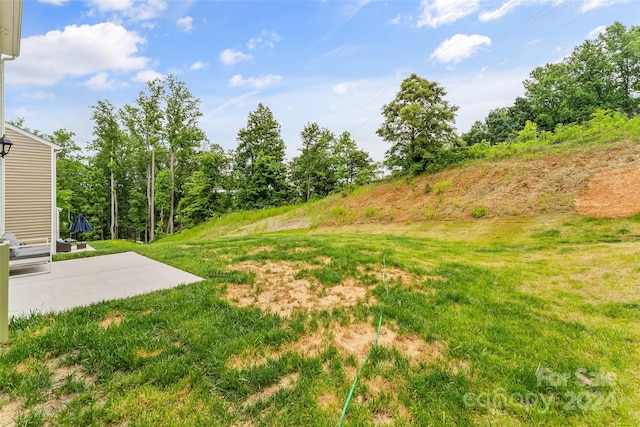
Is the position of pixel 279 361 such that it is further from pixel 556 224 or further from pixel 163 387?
pixel 556 224

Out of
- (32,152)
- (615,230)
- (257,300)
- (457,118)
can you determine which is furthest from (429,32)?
(32,152)

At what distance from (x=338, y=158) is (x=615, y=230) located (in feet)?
51.1

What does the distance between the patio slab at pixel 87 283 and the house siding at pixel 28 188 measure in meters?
4.05

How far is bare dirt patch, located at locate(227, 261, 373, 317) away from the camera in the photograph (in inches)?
122

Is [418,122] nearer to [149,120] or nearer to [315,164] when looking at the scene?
[315,164]

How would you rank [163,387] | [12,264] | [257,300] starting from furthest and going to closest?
[12,264], [257,300], [163,387]

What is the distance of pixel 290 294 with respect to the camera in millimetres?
3430

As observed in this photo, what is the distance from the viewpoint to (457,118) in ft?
42.7

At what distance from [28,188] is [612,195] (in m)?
16.8

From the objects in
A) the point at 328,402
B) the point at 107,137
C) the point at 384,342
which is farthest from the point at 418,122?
the point at 107,137

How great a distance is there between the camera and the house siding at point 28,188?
24.5 ft

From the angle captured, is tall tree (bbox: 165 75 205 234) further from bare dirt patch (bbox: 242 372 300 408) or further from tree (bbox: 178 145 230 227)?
bare dirt patch (bbox: 242 372 300 408)

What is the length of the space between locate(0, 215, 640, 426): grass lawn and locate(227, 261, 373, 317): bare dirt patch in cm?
3

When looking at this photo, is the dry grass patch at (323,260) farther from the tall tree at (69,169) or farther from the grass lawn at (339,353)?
the tall tree at (69,169)
